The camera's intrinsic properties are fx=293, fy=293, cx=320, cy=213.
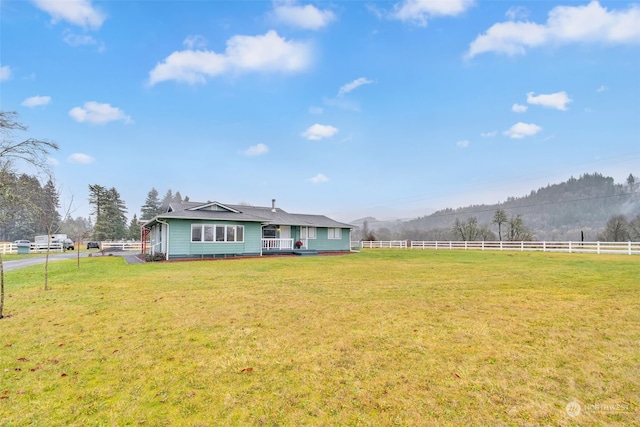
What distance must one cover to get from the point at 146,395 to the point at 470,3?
20.0 meters

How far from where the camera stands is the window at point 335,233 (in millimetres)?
28047

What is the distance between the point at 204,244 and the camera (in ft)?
64.5

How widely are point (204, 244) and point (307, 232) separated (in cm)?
961

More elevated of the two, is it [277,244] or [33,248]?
[277,244]

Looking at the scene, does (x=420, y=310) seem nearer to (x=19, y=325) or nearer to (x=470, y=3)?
(x=19, y=325)

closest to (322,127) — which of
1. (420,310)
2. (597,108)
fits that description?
(597,108)

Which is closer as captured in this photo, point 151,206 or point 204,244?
point 204,244

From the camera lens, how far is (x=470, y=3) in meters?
15.1

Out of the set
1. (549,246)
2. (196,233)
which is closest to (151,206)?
(196,233)

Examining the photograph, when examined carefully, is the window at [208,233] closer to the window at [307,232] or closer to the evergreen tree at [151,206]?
the window at [307,232]

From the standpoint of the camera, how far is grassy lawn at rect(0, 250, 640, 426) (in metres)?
2.71

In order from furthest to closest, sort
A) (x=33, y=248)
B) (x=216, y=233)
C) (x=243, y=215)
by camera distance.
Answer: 1. (x=33, y=248)
2. (x=243, y=215)
3. (x=216, y=233)

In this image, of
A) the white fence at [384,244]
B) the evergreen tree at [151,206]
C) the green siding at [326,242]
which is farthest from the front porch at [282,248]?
the evergreen tree at [151,206]

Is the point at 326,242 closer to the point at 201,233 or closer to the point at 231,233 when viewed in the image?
the point at 231,233
